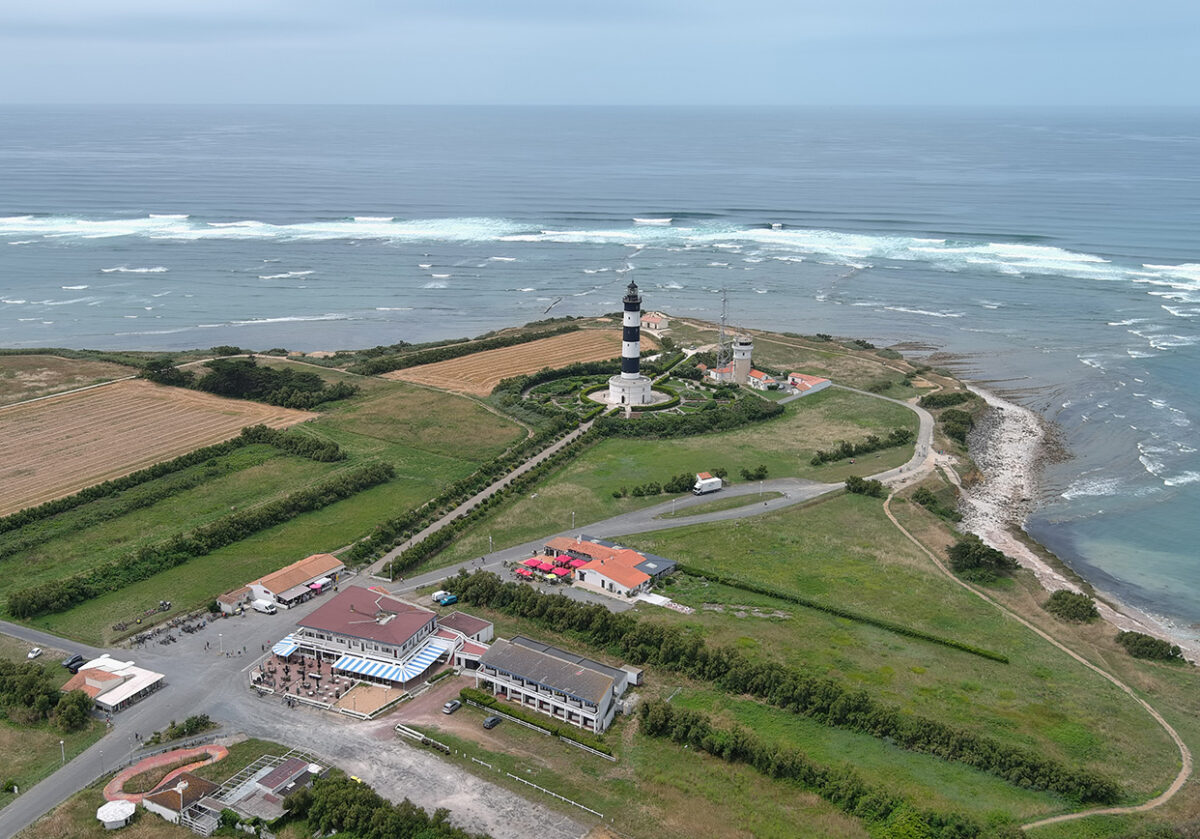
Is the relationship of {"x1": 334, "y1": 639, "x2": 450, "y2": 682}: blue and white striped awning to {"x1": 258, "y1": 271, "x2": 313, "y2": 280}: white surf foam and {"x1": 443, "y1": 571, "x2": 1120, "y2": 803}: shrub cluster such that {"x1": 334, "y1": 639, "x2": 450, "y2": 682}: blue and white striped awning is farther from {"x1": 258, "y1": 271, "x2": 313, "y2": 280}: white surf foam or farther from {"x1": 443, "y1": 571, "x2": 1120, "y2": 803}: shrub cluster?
{"x1": 258, "y1": 271, "x2": 313, "y2": 280}: white surf foam

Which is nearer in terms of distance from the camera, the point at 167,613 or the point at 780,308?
the point at 167,613

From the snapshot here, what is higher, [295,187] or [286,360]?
[295,187]

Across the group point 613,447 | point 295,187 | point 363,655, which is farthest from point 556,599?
point 295,187

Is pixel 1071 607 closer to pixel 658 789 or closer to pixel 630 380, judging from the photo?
pixel 658 789

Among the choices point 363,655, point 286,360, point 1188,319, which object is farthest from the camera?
point 1188,319

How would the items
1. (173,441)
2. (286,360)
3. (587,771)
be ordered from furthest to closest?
(286,360)
(173,441)
(587,771)

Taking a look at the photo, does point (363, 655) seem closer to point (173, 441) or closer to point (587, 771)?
point (587, 771)

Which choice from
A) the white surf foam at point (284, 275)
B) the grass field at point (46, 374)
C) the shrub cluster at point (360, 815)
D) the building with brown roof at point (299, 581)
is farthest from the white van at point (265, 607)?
the white surf foam at point (284, 275)

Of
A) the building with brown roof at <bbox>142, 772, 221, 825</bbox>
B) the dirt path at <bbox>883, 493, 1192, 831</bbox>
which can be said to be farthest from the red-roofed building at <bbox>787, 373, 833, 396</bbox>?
the building with brown roof at <bbox>142, 772, 221, 825</bbox>
